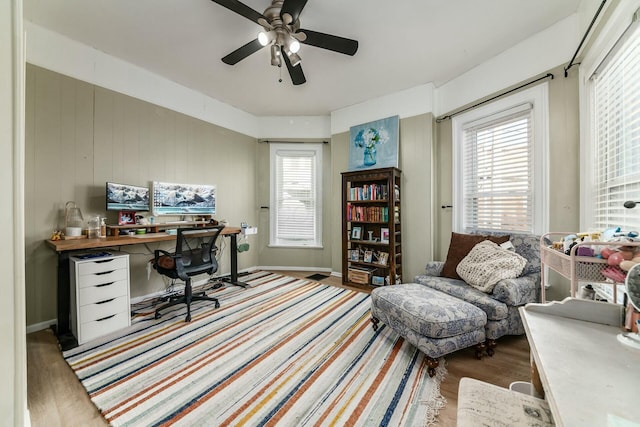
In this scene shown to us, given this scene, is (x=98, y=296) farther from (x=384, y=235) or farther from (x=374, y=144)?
(x=374, y=144)

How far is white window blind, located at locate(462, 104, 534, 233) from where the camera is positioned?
239 centimetres

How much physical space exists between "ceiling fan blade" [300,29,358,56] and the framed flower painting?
1.55 meters

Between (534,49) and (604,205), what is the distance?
1.56 m

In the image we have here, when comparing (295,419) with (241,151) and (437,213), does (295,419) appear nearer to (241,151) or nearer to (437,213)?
(437,213)

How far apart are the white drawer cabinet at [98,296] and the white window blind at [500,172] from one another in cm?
358

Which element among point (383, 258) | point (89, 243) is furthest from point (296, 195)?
point (89, 243)

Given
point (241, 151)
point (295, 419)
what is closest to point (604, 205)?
Result: point (295, 419)

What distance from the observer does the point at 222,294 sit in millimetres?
3035

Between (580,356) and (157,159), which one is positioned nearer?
(580,356)

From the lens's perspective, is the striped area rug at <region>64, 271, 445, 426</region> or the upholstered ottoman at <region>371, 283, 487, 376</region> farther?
the upholstered ottoman at <region>371, 283, 487, 376</region>

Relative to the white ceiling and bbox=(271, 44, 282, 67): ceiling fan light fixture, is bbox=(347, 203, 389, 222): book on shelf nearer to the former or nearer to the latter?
the white ceiling

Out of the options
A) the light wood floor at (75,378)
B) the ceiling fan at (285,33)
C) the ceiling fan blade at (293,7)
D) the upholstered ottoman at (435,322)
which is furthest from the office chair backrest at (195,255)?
the ceiling fan blade at (293,7)

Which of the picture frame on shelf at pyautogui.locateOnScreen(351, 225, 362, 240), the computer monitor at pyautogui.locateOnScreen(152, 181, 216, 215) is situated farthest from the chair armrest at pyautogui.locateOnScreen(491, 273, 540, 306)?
the computer monitor at pyautogui.locateOnScreen(152, 181, 216, 215)

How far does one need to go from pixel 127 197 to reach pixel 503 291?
3.61 m
